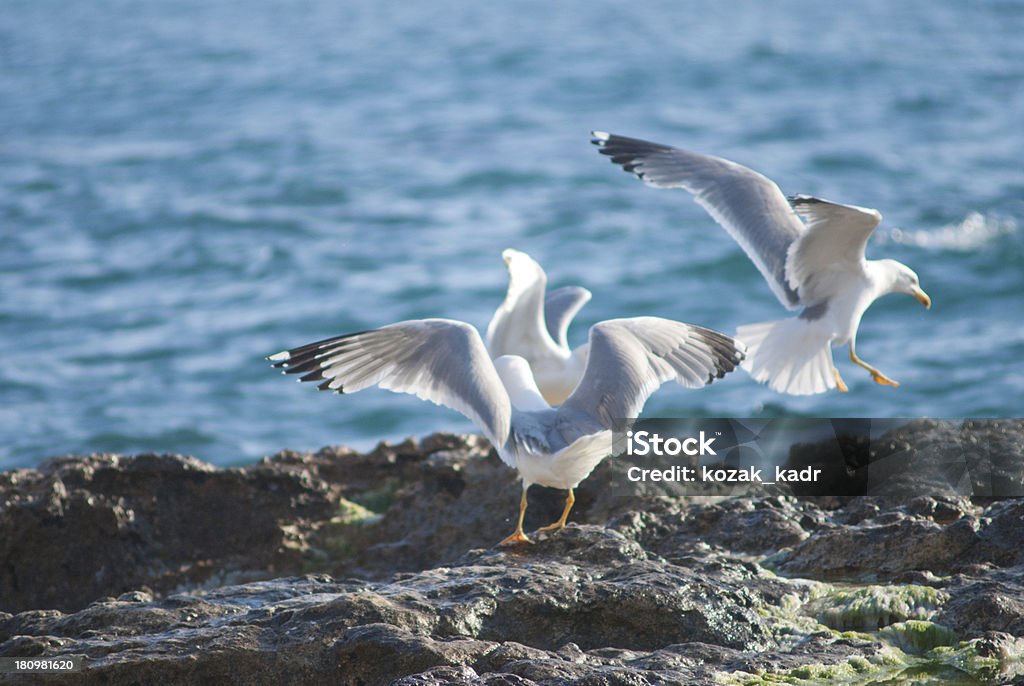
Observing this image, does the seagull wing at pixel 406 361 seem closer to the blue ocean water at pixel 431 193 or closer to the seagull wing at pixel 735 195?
the seagull wing at pixel 735 195

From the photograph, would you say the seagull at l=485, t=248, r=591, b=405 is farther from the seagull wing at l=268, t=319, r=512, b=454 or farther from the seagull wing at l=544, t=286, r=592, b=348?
the seagull wing at l=268, t=319, r=512, b=454

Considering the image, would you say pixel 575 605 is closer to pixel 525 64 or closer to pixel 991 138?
pixel 991 138

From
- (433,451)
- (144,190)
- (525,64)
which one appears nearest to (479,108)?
(525,64)

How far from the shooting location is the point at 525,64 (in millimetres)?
21594

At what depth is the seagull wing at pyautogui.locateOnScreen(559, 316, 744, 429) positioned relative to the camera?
460 centimetres

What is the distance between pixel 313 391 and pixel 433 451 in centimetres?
566

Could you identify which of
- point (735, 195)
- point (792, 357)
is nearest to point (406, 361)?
point (792, 357)

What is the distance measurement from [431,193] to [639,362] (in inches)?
445

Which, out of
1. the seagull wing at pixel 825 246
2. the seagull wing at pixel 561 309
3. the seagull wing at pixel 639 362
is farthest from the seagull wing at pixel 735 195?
the seagull wing at pixel 639 362

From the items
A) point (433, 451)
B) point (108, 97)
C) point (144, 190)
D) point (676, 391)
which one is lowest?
point (676, 391)

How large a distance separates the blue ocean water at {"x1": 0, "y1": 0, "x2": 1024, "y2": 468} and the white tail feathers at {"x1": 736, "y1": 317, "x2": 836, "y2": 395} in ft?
12.9

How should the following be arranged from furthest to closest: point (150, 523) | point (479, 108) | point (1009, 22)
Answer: point (1009, 22) → point (479, 108) → point (150, 523)

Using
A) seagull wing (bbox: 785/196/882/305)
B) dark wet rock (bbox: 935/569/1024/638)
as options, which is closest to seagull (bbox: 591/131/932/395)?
seagull wing (bbox: 785/196/882/305)

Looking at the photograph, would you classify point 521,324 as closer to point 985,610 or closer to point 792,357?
point 792,357
